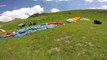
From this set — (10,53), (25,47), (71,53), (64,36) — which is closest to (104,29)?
(64,36)

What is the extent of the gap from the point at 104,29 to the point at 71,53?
14.9 metres

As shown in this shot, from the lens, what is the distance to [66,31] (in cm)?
4706

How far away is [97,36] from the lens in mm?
43062

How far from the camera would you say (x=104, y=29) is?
4884 centimetres

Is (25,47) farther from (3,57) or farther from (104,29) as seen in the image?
(104,29)

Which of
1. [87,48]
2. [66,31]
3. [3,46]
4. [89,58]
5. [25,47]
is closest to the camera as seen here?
[89,58]

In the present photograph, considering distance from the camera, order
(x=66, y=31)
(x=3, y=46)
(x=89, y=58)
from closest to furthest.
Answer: (x=89, y=58)
(x=3, y=46)
(x=66, y=31)

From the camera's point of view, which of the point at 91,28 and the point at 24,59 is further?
the point at 91,28

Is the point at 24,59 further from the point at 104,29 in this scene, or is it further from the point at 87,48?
the point at 104,29

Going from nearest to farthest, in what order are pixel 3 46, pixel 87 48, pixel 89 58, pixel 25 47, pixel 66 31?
1. pixel 89 58
2. pixel 87 48
3. pixel 25 47
4. pixel 3 46
5. pixel 66 31

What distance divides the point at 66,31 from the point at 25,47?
10205mm

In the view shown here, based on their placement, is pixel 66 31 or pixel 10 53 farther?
pixel 66 31

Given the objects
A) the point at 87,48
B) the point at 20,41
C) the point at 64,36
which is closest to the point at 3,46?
the point at 20,41

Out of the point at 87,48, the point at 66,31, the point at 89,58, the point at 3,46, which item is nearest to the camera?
the point at 89,58
